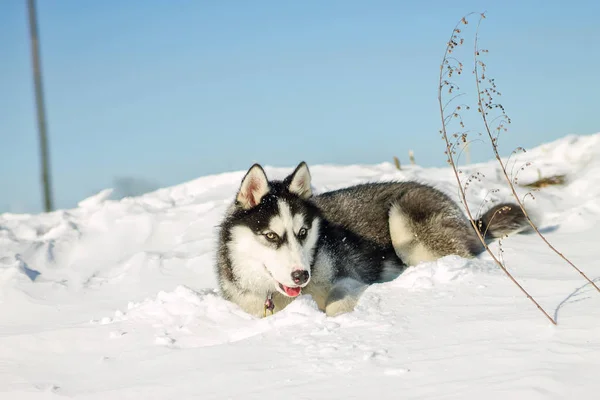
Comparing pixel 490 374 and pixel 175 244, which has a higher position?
pixel 490 374

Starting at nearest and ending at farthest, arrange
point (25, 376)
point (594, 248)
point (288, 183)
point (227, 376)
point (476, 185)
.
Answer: point (227, 376)
point (25, 376)
point (288, 183)
point (594, 248)
point (476, 185)

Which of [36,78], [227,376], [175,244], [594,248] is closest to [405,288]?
[227,376]

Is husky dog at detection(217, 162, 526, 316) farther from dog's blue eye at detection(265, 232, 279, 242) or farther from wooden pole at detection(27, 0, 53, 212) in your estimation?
wooden pole at detection(27, 0, 53, 212)

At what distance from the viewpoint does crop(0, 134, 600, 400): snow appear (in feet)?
10.0

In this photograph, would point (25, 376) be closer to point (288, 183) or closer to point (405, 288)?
point (288, 183)

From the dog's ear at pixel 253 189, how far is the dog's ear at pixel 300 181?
28 centimetres

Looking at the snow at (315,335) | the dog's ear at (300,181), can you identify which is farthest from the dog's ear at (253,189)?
the snow at (315,335)

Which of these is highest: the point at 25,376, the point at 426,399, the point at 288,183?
the point at 288,183

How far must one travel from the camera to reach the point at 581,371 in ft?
9.37

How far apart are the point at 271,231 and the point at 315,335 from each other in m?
1.08

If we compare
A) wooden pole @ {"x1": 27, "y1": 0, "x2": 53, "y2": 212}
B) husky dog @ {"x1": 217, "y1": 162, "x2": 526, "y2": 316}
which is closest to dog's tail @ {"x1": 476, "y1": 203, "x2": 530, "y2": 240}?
husky dog @ {"x1": 217, "y1": 162, "x2": 526, "y2": 316}

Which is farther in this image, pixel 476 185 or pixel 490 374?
pixel 476 185

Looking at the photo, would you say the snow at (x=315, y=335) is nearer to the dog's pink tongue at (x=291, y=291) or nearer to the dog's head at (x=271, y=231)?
the dog's pink tongue at (x=291, y=291)

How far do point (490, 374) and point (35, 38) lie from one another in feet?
40.3
